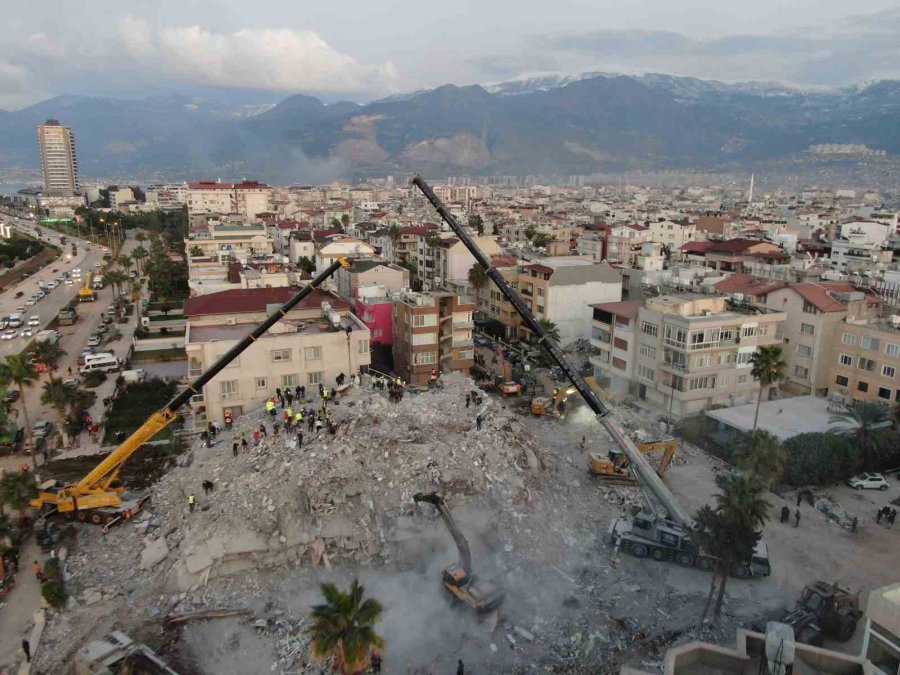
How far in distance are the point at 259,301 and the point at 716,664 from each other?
41.8 metres

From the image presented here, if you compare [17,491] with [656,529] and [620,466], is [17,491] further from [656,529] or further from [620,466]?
[620,466]

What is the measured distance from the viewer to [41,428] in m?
40.5

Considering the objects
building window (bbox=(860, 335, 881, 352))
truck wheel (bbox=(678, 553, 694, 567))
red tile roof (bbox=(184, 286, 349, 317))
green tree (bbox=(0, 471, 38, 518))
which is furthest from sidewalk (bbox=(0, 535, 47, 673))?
building window (bbox=(860, 335, 881, 352))

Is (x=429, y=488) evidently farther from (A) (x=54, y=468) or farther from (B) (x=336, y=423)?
(A) (x=54, y=468)

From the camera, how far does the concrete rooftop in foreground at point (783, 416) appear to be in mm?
36562

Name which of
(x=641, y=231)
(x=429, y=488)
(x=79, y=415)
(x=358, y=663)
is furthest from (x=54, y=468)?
(x=641, y=231)

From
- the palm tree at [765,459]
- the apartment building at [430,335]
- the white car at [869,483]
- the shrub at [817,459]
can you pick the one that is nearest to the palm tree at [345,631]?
the palm tree at [765,459]

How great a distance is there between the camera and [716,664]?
10.9 m

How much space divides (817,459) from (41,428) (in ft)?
150

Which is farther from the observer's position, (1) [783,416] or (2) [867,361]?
(2) [867,361]

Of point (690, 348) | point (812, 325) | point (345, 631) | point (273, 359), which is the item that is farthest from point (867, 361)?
point (345, 631)

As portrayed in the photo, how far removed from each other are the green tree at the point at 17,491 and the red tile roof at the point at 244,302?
1855 centimetres

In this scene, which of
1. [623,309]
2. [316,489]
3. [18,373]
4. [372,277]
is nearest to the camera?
[316,489]

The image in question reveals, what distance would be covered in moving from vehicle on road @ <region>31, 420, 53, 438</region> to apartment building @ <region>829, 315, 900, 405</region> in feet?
170
